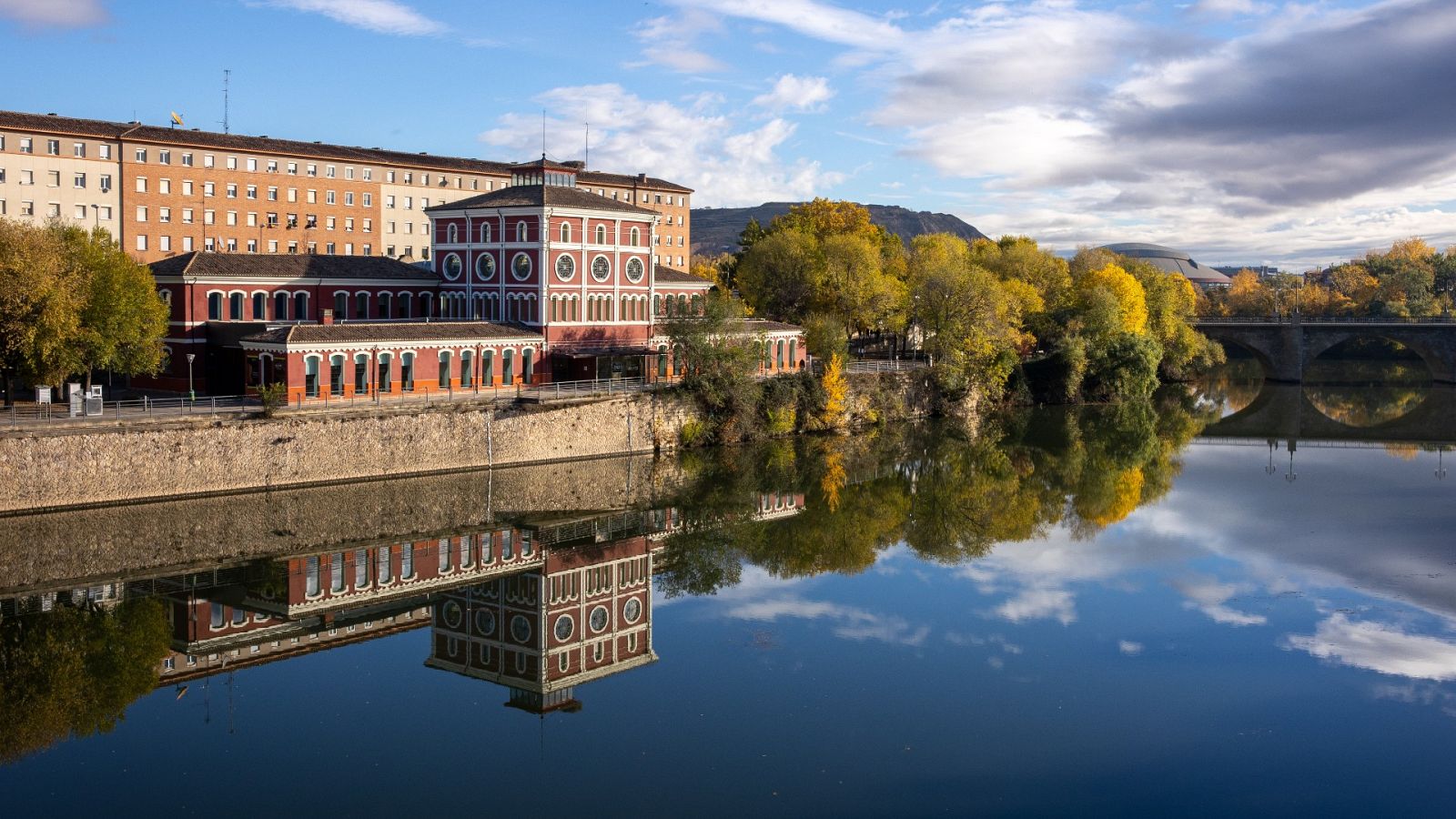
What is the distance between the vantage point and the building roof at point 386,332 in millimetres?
49469

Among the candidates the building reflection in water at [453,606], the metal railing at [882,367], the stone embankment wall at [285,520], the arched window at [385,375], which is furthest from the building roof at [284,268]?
the metal railing at [882,367]

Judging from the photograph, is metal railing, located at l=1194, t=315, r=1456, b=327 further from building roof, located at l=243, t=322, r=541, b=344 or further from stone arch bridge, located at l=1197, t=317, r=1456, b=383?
building roof, located at l=243, t=322, r=541, b=344

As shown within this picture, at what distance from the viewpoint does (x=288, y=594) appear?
33.7m

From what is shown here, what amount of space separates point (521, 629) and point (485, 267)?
112ft

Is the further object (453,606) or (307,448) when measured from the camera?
(307,448)

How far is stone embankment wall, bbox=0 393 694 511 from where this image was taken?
1581 inches

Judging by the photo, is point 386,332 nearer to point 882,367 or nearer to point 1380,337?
point 882,367

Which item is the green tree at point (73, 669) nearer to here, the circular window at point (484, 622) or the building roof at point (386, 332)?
the circular window at point (484, 622)

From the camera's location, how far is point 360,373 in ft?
168

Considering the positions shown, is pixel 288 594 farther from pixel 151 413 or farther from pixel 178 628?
Answer: pixel 151 413

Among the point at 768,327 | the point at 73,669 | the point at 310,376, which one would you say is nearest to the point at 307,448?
the point at 310,376

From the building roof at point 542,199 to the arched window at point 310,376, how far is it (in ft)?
48.6

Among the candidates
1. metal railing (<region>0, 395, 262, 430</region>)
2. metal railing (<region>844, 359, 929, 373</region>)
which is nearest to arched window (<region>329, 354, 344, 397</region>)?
metal railing (<region>0, 395, 262, 430</region>)

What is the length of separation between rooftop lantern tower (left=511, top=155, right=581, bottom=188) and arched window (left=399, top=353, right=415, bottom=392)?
1582 cm
